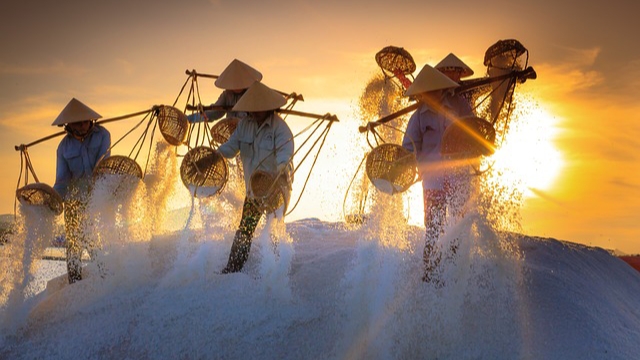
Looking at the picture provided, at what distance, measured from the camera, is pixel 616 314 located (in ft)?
16.4

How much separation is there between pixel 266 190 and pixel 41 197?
2003mm

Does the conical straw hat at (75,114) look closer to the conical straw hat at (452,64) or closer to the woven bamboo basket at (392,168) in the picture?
the woven bamboo basket at (392,168)

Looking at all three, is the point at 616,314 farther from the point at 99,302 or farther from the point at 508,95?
the point at 99,302

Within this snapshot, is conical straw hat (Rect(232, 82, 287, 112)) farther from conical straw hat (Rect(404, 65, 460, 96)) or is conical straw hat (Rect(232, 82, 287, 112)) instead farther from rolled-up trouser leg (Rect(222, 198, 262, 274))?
conical straw hat (Rect(404, 65, 460, 96))

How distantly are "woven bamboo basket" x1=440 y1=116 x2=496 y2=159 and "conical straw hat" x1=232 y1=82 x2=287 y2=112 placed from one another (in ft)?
4.56

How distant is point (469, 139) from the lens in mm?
4250

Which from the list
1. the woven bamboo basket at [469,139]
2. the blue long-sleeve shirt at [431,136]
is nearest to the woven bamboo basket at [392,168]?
the blue long-sleeve shirt at [431,136]

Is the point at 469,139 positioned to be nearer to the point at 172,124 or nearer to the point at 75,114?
the point at 172,124

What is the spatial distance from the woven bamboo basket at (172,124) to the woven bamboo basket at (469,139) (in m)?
2.51

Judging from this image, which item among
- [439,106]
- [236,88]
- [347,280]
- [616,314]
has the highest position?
[236,88]

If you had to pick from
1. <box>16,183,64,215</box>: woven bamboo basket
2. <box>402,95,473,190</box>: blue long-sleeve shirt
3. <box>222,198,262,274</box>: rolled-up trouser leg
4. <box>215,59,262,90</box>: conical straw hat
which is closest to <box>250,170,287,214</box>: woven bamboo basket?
<box>222,198,262,274</box>: rolled-up trouser leg

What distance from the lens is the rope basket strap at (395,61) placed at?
638 cm

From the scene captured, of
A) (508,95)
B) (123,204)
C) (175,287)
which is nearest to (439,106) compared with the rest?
(508,95)

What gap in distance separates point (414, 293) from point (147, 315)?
1990 mm
